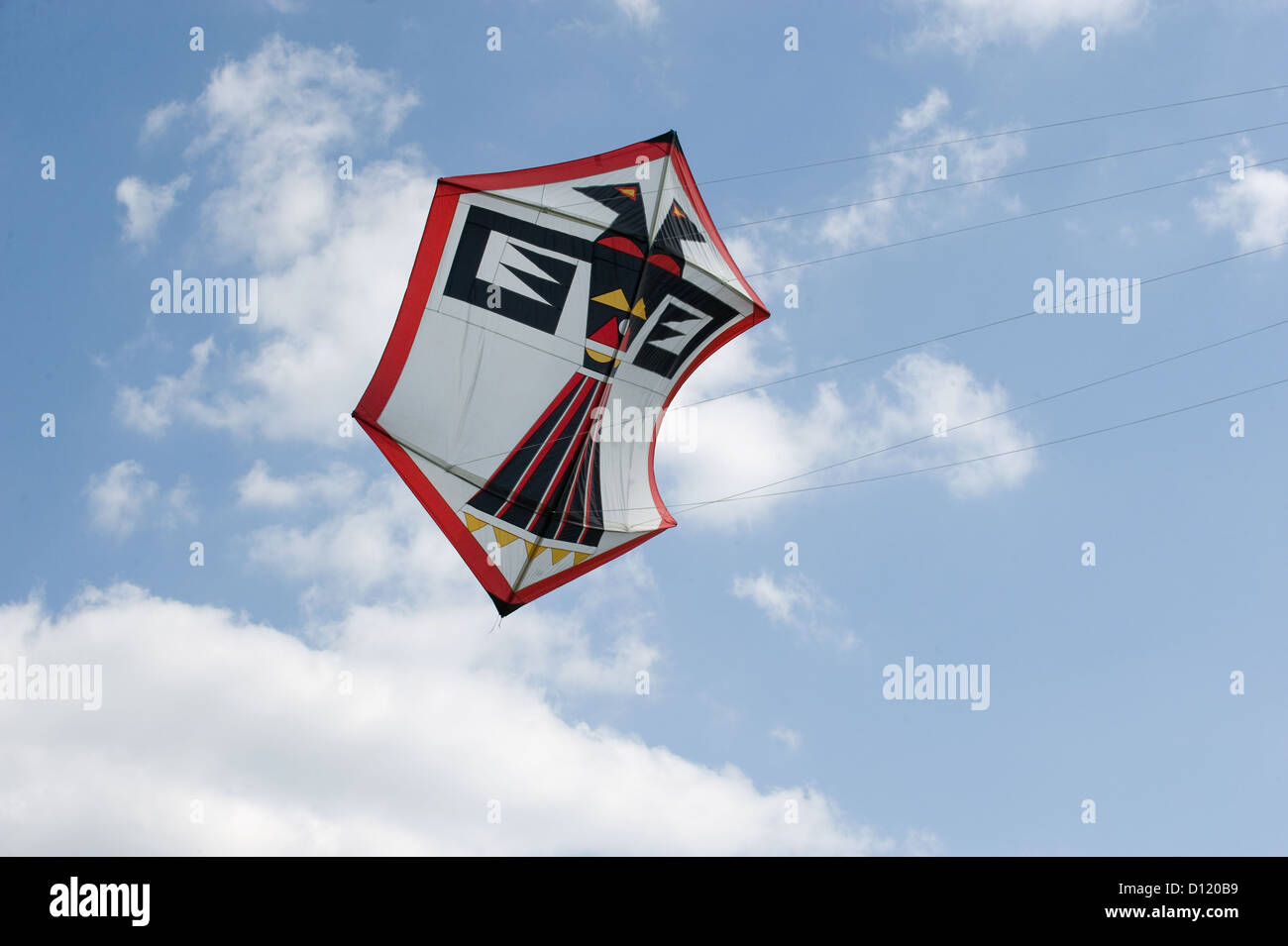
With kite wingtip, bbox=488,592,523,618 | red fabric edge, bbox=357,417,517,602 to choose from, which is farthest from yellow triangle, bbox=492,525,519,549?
kite wingtip, bbox=488,592,523,618

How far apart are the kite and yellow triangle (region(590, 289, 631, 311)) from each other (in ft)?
0.08

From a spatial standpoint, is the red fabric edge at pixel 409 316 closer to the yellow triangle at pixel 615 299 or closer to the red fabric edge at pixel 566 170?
the red fabric edge at pixel 566 170

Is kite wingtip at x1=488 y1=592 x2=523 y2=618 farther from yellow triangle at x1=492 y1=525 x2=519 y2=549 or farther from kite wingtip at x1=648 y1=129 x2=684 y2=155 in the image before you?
kite wingtip at x1=648 y1=129 x2=684 y2=155

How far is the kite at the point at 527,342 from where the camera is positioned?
67.2ft

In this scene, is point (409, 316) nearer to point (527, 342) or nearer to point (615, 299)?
point (527, 342)

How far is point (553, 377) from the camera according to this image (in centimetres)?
2084

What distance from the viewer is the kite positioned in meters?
20.5

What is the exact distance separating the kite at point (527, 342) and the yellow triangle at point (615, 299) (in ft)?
0.08

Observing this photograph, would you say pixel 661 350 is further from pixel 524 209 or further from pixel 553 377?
pixel 524 209

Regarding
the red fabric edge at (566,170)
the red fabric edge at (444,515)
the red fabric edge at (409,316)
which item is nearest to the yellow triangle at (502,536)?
the red fabric edge at (444,515)

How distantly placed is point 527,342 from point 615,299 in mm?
1759

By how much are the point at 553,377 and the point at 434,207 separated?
11.9 ft
